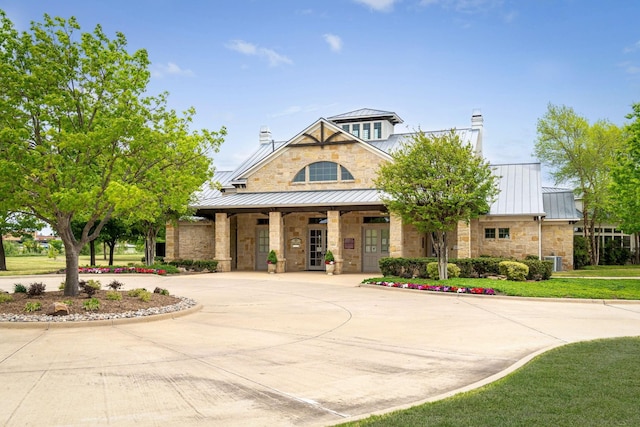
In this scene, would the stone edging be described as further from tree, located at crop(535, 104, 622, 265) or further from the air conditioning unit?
tree, located at crop(535, 104, 622, 265)

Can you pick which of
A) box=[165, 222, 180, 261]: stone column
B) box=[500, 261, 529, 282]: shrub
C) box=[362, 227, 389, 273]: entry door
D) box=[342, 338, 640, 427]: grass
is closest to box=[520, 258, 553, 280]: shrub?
box=[500, 261, 529, 282]: shrub

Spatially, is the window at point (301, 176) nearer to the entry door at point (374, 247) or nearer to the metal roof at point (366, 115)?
the entry door at point (374, 247)

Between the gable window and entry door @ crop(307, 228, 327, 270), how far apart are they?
2798 mm

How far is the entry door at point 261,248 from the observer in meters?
31.9

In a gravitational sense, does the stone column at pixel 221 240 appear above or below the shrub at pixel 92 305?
above

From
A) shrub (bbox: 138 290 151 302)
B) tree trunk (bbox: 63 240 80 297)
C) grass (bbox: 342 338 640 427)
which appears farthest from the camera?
tree trunk (bbox: 63 240 80 297)

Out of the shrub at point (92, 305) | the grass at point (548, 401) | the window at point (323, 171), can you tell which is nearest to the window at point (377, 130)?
the window at point (323, 171)

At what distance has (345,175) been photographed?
97.4ft

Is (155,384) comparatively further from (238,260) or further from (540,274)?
(238,260)

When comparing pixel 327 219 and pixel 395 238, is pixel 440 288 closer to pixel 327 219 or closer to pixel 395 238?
pixel 395 238

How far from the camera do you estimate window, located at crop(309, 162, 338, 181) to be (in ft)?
98.2

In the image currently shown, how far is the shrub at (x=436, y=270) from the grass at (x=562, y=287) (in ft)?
2.69

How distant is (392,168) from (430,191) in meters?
1.92

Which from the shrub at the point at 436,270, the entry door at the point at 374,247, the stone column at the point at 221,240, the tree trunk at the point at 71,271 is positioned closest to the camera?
the tree trunk at the point at 71,271
